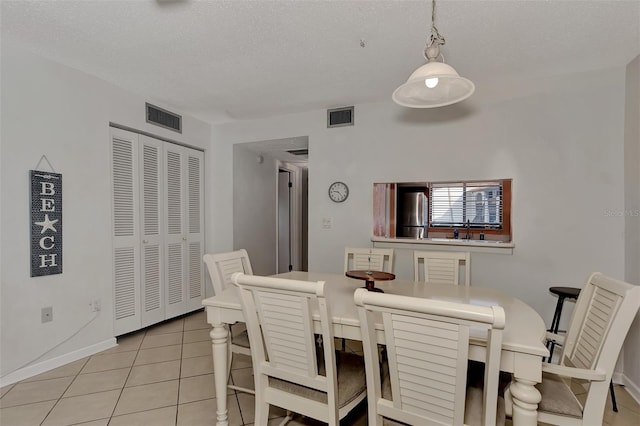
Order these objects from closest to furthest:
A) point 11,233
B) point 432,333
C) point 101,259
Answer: point 432,333 → point 11,233 → point 101,259

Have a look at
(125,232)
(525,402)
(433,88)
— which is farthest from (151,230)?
(525,402)

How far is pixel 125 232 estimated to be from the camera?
316 cm

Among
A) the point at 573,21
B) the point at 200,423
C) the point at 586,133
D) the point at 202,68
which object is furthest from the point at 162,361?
the point at 586,133

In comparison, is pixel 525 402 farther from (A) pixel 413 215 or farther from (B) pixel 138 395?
(A) pixel 413 215

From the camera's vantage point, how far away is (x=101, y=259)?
290cm

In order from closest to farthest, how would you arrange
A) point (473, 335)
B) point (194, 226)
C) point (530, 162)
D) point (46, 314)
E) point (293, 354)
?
point (473, 335) < point (293, 354) < point (46, 314) < point (530, 162) < point (194, 226)

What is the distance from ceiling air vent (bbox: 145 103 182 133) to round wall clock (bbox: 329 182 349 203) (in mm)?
1901

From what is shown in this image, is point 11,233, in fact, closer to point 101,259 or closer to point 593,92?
point 101,259

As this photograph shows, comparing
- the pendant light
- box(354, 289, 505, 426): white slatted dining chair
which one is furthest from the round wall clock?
box(354, 289, 505, 426): white slatted dining chair

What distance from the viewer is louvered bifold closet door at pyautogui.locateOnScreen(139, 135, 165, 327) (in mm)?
3332

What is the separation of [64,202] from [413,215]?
10.7 ft

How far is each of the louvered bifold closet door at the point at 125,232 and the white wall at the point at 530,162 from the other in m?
2.14

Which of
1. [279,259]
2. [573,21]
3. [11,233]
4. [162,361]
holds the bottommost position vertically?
[162,361]

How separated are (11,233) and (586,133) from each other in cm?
445
